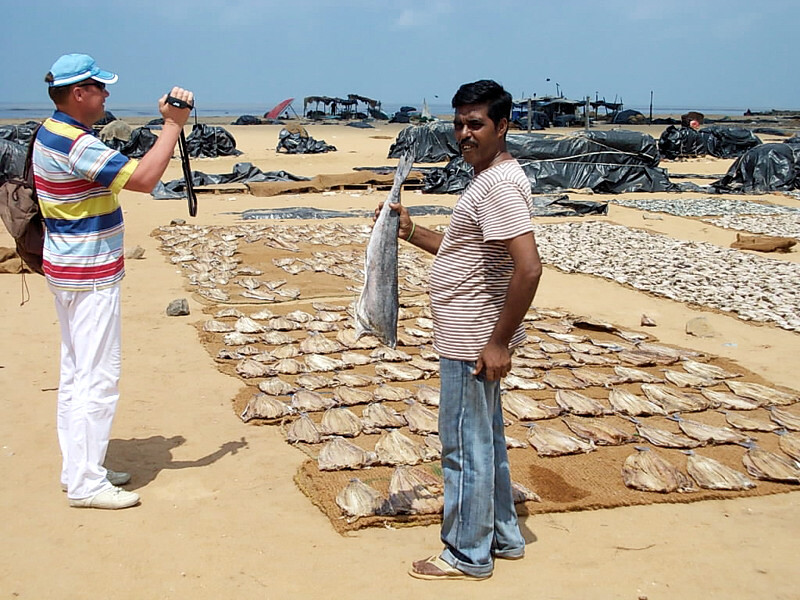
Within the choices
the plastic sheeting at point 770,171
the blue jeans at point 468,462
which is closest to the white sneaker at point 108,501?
the blue jeans at point 468,462

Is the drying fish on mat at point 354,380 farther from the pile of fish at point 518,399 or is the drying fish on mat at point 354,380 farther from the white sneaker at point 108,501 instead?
the white sneaker at point 108,501

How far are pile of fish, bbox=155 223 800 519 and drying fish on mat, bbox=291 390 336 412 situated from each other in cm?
1

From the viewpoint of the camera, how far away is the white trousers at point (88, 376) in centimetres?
388

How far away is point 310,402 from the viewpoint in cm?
553

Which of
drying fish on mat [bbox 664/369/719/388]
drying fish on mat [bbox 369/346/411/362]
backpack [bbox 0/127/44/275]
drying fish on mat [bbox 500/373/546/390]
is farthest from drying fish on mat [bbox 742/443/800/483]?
backpack [bbox 0/127/44/275]

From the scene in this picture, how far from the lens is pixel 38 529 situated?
149 inches

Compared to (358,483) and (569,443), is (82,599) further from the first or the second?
(569,443)

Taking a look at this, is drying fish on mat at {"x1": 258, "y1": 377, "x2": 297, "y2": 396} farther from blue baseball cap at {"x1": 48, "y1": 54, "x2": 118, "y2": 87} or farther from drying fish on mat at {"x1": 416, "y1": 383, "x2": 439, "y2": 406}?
blue baseball cap at {"x1": 48, "y1": 54, "x2": 118, "y2": 87}

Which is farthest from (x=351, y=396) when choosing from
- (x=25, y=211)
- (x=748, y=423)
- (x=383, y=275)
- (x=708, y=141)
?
(x=708, y=141)

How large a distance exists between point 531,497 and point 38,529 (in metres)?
2.46

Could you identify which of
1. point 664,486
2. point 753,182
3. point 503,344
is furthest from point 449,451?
point 753,182

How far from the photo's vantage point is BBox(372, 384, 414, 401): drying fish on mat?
567 cm

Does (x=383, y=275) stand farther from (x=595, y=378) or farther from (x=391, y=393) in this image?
(x=595, y=378)

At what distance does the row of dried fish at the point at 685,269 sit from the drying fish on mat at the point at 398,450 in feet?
16.0
